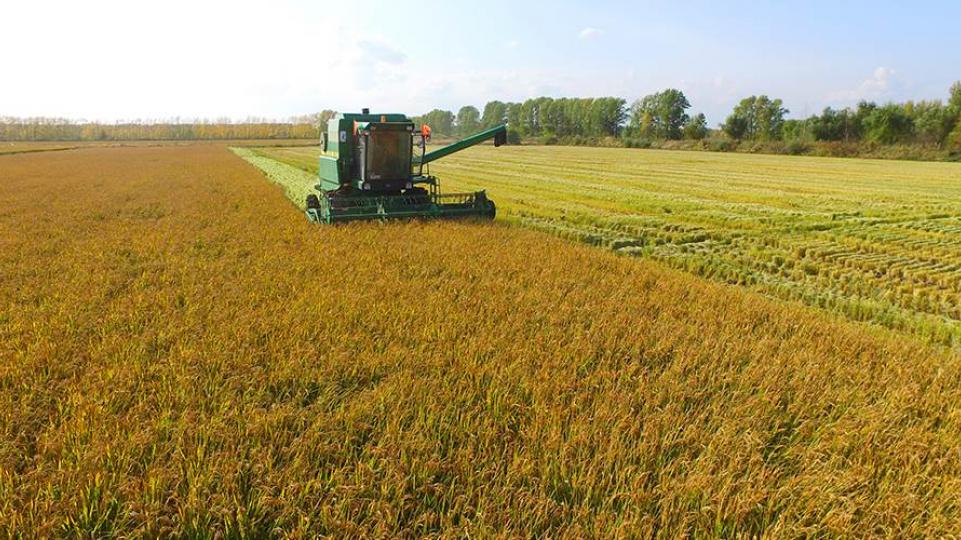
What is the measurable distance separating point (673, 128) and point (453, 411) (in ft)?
322

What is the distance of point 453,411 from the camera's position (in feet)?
11.6

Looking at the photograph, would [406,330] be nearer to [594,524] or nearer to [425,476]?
[425,476]

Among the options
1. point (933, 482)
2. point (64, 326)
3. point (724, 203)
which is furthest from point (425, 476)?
→ point (724, 203)

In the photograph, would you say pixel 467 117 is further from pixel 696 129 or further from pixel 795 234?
pixel 795 234

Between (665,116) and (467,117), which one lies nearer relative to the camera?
(665,116)

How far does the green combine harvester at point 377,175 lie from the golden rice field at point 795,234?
2402 mm

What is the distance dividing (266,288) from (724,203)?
1432 cm

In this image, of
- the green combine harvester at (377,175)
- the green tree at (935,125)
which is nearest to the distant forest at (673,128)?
the green tree at (935,125)

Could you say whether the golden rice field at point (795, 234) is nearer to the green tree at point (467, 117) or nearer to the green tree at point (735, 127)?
the green tree at point (735, 127)

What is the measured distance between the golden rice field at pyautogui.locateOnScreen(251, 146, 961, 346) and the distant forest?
16.6m

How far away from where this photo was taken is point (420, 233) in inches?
395

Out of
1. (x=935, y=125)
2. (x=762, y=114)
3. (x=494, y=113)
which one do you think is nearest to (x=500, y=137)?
(x=935, y=125)

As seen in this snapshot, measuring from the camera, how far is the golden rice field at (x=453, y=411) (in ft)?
8.59

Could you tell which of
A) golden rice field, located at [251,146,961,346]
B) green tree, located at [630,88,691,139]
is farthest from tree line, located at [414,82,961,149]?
golden rice field, located at [251,146,961,346]
